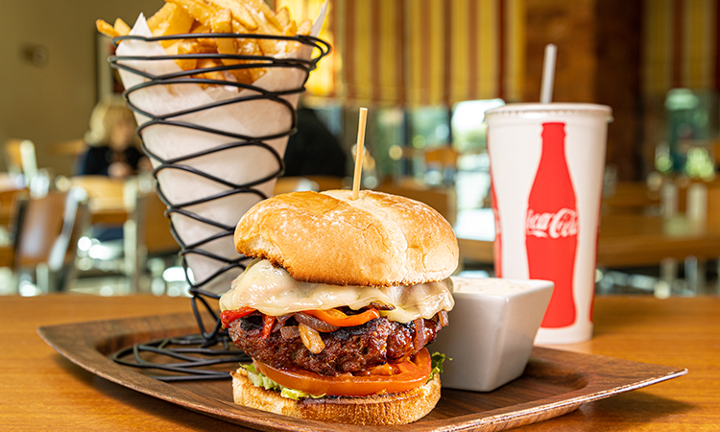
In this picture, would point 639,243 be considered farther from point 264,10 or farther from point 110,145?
point 110,145

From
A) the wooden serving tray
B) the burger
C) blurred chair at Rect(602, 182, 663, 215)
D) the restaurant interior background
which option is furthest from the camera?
the restaurant interior background

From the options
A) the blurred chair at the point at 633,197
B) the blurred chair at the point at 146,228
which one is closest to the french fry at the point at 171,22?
the blurred chair at the point at 146,228

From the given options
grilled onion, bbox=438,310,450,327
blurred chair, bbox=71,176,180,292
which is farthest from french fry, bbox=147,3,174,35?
blurred chair, bbox=71,176,180,292

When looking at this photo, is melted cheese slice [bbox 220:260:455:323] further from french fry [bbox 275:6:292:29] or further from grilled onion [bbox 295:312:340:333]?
french fry [bbox 275:6:292:29]

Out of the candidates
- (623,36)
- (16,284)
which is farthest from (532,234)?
(623,36)

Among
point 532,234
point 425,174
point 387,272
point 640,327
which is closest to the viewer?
point 387,272

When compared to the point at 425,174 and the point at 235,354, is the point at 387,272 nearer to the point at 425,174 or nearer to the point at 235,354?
the point at 235,354

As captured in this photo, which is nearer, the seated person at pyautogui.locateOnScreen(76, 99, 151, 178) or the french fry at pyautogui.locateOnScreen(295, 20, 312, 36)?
the french fry at pyautogui.locateOnScreen(295, 20, 312, 36)
